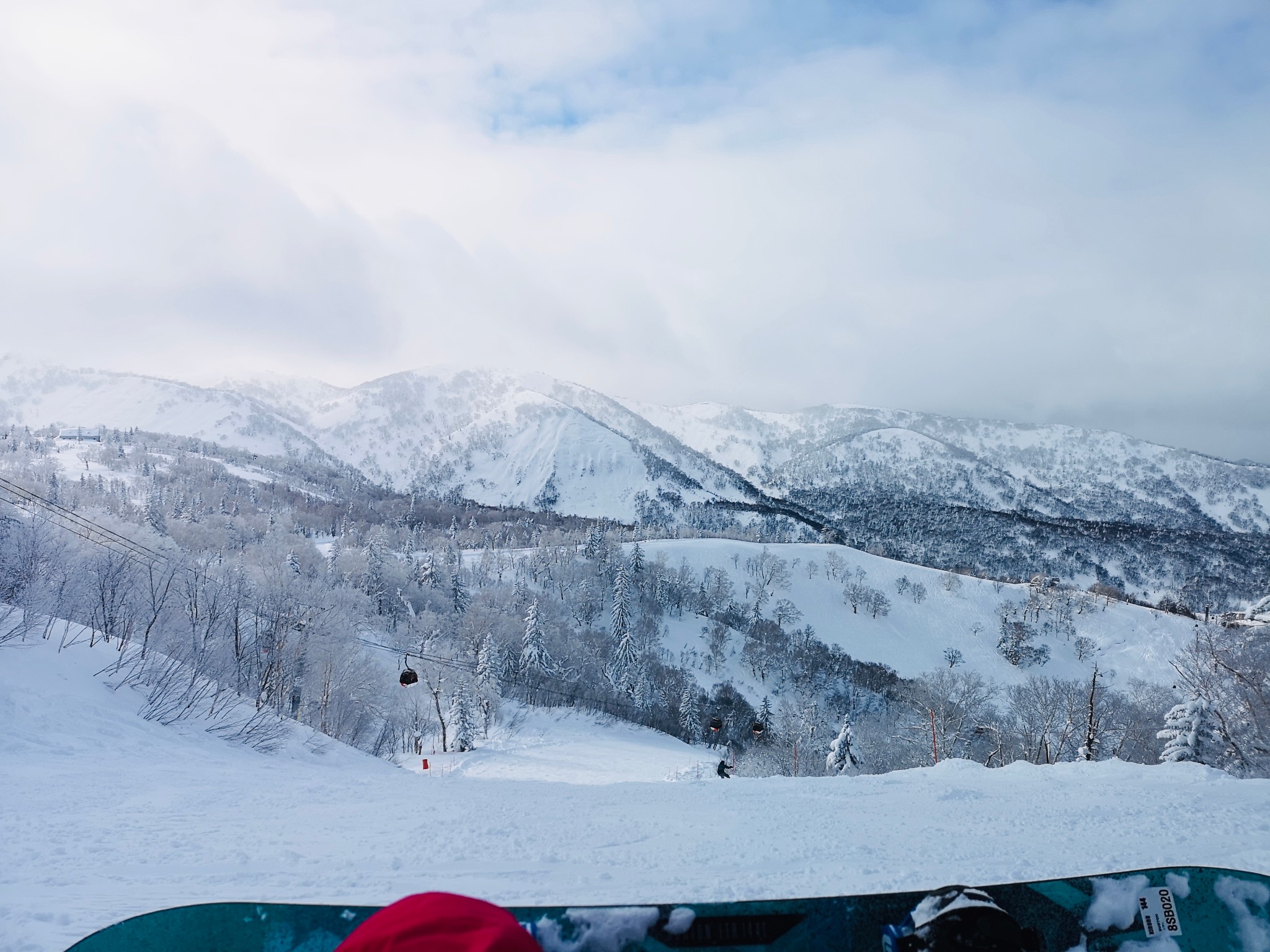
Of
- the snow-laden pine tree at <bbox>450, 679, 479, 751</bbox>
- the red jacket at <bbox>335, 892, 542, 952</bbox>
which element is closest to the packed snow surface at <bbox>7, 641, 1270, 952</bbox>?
the red jacket at <bbox>335, 892, 542, 952</bbox>

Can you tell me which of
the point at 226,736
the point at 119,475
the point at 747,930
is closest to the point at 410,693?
the point at 226,736

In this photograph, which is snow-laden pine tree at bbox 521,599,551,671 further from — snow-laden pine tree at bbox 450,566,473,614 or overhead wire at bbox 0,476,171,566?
overhead wire at bbox 0,476,171,566

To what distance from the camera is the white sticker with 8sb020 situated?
2693 mm

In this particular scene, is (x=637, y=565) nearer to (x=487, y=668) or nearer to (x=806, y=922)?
(x=487, y=668)

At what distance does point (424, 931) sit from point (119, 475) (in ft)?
612

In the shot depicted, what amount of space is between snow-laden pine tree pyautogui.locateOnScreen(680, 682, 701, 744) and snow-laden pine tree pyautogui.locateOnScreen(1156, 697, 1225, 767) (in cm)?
4472

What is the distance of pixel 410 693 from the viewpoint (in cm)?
4994

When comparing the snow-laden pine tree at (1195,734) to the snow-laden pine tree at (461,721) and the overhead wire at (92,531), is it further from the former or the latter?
the snow-laden pine tree at (461,721)

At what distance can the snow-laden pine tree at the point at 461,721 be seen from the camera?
4466 centimetres

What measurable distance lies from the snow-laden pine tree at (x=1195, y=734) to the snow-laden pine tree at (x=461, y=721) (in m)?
38.3

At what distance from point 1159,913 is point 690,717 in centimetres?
6617

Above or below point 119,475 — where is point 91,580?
below

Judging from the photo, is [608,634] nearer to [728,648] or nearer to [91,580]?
[728,648]

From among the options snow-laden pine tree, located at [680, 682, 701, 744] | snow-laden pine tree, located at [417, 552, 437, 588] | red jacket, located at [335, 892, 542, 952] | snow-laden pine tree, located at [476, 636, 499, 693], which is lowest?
snow-laden pine tree, located at [680, 682, 701, 744]
